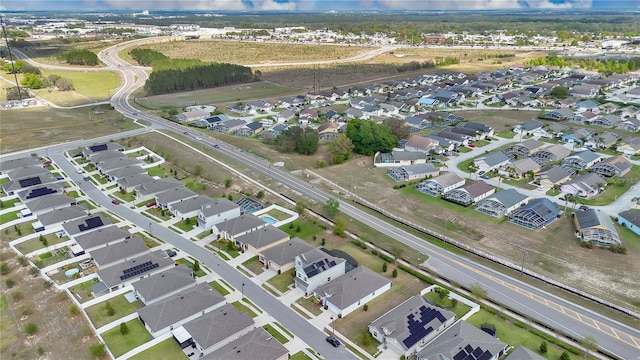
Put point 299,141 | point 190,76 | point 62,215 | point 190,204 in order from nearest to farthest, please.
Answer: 1. point 62,215
2. point 190,204
3. point 299,141
4. point 190,76

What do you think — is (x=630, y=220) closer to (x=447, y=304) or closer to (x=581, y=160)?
(x=581, y=160)

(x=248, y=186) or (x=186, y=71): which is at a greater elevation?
(x=186, y=71)

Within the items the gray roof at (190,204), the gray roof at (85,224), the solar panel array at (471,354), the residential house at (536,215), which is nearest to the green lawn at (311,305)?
the solar panel array at (471,354)

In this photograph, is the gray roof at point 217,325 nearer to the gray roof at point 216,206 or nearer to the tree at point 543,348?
the gray roof at point 216,206

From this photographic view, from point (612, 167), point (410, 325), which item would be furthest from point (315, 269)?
point (612, 167)

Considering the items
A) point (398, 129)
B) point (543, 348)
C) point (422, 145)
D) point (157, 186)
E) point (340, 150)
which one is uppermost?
point (398, 129)

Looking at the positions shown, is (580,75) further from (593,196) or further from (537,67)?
(593,196)

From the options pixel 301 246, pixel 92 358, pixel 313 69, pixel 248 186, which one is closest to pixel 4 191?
pixel 248 186
